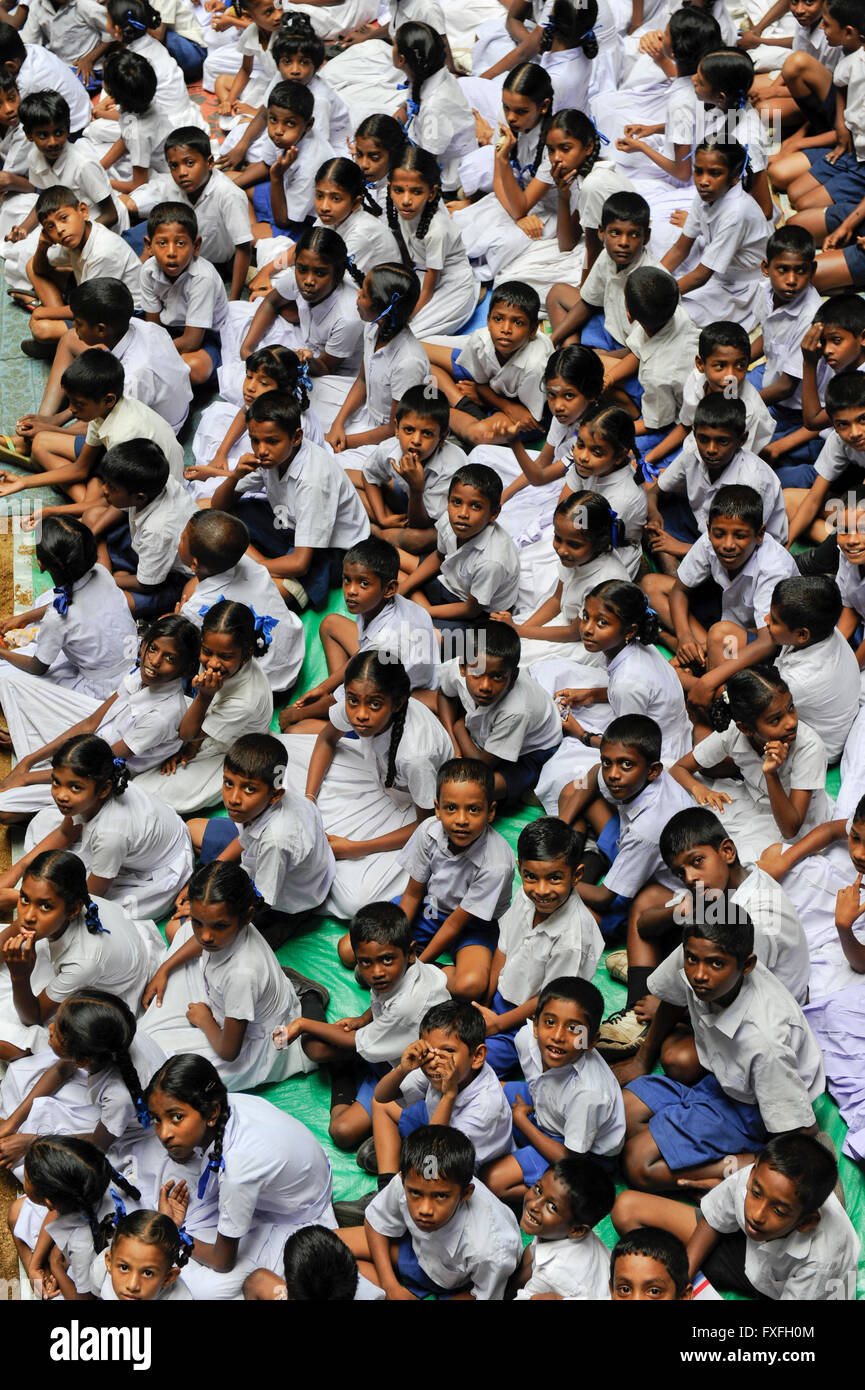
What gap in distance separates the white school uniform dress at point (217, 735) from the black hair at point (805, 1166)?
1.92 metres

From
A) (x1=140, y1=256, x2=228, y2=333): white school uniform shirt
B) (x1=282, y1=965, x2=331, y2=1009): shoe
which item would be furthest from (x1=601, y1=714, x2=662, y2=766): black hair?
(x1=140, y1=256, x2=228, y2=333): white school uniform shirt

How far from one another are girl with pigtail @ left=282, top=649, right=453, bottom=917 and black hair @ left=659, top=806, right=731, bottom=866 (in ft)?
2.34

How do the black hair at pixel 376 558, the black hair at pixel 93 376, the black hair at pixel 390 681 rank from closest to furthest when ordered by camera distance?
the black hair at pixel 390 681, the black hair at pixel 376 558, the black hair at pixel 93 376

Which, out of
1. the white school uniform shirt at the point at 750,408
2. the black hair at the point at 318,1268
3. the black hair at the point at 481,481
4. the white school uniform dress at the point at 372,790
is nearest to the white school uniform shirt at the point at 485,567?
the black hair at the point at 481,481

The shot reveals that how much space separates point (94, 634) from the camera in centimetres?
528

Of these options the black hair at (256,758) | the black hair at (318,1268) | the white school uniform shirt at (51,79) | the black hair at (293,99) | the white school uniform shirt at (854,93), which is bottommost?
the black hair at (318,1268)

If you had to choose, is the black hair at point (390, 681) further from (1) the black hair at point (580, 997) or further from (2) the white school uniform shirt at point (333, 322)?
(2) the white school uniform shirt at point (333, 322)

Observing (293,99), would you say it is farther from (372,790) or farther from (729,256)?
(372,790)

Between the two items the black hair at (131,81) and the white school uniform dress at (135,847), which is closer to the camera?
the white school uniform dress at (135,847)

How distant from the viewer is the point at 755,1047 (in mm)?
4160

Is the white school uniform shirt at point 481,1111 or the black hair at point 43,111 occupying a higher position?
the black hair at point 43,111

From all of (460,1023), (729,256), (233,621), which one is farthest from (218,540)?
(729,256)

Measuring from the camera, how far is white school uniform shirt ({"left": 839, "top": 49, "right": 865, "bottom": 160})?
6477 millimetres

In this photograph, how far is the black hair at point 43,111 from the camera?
6.54 meters
